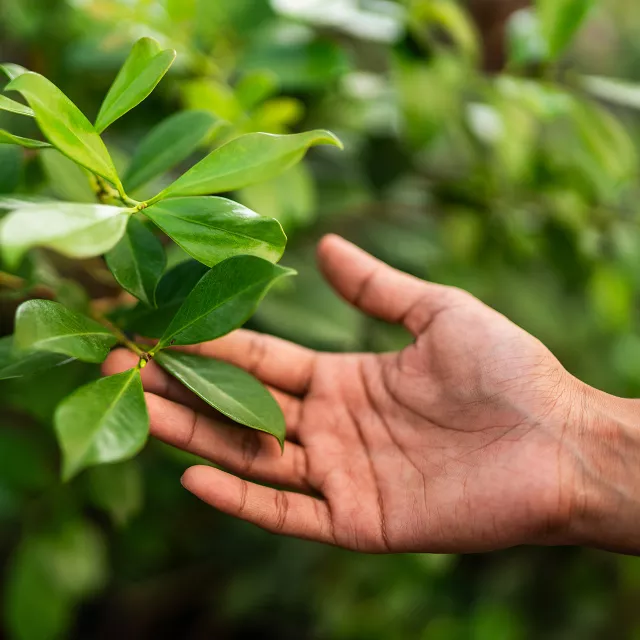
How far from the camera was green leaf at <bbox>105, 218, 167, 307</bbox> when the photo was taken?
0.59 m

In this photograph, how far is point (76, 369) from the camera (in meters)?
0.96

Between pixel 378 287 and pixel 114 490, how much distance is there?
0.53 metres

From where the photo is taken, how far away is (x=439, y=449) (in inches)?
29.9

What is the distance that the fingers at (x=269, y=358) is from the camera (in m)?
0.81

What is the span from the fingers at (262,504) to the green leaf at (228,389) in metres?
0.10

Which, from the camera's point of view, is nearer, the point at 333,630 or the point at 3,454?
the point at 3,454

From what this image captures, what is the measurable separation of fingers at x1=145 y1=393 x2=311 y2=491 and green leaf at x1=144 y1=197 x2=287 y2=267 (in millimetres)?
214

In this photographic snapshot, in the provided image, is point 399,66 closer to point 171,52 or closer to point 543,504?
point 171,52

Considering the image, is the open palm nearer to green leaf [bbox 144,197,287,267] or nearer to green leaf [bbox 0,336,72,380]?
green leaf [bbox 0,336,72,380]

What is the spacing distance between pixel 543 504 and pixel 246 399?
0.34 meters

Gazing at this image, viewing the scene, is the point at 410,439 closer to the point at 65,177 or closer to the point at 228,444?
the point at 228,444

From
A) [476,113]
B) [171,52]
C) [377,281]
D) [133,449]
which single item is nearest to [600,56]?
[476,113]

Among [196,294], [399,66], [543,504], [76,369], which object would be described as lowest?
[76,369]

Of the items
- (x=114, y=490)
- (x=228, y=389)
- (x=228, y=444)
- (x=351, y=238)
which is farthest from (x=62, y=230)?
(x=351, y=238)
